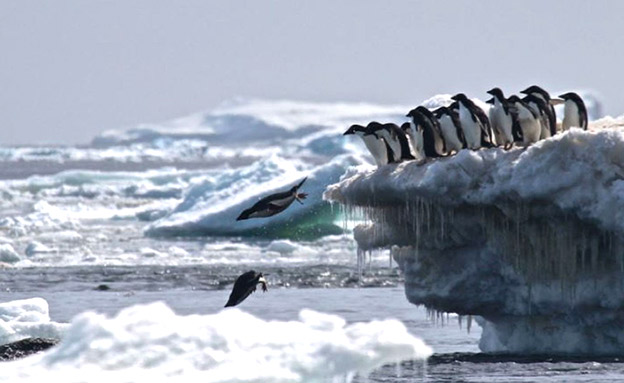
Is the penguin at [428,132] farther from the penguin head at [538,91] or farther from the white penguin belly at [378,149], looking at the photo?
the penguin head at [538,91]

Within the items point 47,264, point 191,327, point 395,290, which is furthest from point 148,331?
point 47,264

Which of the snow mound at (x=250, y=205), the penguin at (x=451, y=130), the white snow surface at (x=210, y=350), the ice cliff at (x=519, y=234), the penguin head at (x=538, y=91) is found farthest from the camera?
the snow mound at (x=250, y=205)

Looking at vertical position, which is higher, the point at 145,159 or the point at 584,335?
the point at 145,159

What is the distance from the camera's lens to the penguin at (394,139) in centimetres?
1814

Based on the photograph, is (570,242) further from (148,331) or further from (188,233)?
(188,233)

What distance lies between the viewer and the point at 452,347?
17391mm

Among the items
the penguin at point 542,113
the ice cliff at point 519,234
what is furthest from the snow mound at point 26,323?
the penguin at point 542,113

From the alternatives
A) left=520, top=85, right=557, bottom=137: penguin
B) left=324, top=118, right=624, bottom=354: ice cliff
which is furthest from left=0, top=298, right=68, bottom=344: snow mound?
left=520, top=85, right=557, bottom=137: penguin

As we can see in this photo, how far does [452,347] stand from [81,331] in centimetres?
637

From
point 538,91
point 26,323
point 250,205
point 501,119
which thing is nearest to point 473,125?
point 501,119

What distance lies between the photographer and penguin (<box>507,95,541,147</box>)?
1733 cm

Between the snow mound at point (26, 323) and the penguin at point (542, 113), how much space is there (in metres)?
5.02

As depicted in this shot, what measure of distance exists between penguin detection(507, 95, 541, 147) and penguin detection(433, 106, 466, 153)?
571 mm

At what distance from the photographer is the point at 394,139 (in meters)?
18.3
